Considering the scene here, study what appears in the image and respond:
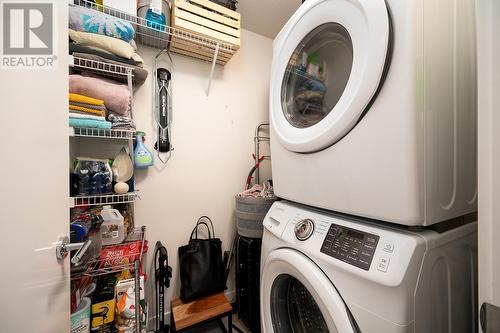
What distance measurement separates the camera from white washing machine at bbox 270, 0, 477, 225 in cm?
53

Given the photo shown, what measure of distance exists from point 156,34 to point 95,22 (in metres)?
0.37

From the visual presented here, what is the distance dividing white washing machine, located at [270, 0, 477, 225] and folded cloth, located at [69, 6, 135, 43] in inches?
35.9

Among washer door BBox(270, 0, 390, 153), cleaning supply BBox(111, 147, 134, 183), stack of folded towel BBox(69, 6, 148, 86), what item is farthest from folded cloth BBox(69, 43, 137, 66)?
washer door BBox(270, 0, 390, 153)

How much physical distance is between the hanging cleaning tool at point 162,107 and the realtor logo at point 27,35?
72cm

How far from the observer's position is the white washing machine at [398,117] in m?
0.53

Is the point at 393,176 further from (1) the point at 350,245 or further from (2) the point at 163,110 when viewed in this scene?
(2) the point at 163,110

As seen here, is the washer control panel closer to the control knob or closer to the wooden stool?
the control knob

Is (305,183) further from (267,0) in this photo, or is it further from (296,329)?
(267,0)

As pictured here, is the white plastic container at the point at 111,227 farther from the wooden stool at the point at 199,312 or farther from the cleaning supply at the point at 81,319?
the wooden stool at the point at 199,312

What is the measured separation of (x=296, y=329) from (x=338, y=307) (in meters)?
0.47

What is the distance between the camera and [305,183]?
0.82 meters

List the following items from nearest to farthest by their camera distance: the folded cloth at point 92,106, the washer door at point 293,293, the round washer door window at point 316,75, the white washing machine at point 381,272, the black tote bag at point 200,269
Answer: the white washing machine at point 381,272 → the washer door at point 293,293 → the round washer door window at point 316,75 → the folded cloth at point 92,106 → the black tote bag at point 200,269

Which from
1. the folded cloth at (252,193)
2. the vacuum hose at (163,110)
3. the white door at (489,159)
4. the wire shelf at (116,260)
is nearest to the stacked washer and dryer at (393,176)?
the white door at (489,159)

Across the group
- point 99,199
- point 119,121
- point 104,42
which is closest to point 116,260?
point 99,199
